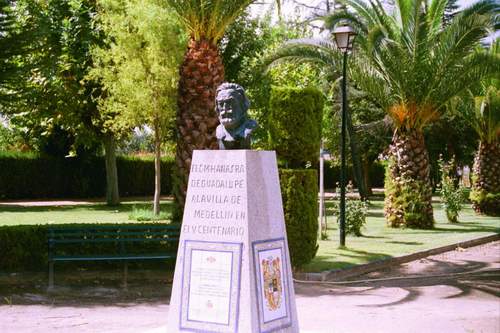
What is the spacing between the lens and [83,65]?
2878 cm

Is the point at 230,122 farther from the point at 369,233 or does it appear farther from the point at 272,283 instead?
the point at 369,233

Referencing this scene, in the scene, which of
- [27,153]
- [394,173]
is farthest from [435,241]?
[27,153]

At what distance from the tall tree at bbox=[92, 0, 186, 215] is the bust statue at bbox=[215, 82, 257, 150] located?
663 inches

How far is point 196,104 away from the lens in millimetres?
14969

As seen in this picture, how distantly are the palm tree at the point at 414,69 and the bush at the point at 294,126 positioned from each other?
6.78 meters

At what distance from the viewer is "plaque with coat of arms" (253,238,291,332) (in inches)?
273

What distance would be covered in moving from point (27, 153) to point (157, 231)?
27.7m

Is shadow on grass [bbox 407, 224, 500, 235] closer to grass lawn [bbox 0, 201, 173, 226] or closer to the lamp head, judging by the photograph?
the lamp head

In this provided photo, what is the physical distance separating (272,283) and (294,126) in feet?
24.5

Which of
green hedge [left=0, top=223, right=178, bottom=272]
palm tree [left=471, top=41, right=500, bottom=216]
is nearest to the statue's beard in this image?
green hedge [left=0, top=223, right=178, bottom=272]

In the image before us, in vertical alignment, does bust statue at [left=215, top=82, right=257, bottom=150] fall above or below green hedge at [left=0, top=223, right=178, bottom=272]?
above

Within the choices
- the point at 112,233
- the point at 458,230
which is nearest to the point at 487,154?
the point at 458,230

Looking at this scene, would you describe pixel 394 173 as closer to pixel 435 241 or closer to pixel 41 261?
pixel 435 241

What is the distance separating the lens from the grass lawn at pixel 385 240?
14.5 metres
